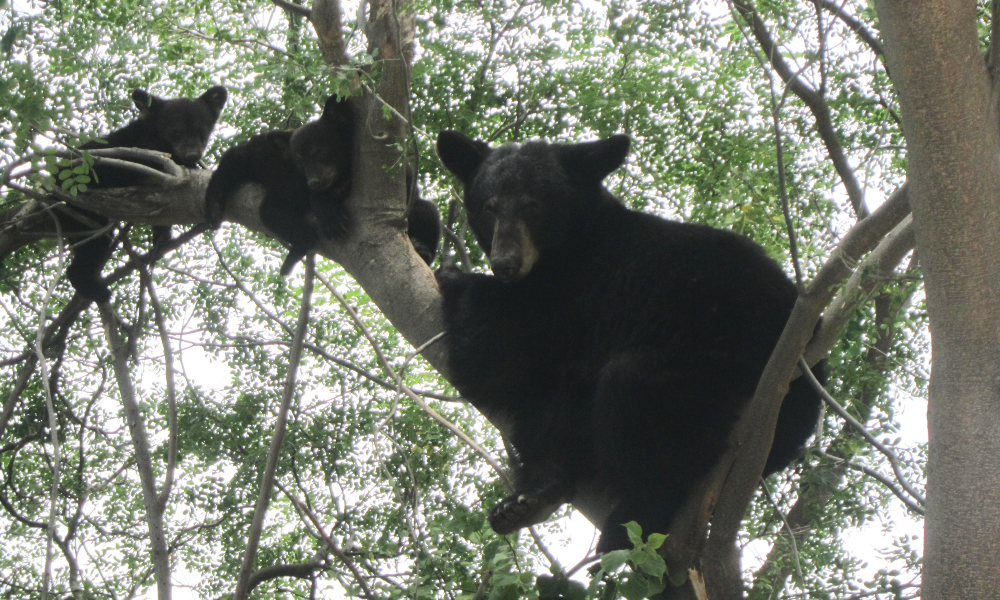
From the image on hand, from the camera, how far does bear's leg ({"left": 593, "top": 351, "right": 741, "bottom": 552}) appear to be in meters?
3.36

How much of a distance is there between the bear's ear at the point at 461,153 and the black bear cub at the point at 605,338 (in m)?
0.02

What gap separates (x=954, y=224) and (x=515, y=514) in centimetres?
217

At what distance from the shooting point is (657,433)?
11.2 ft

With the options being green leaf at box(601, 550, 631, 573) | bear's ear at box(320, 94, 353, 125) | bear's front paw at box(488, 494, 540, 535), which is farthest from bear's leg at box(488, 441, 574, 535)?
bear's ear at box(320, 94, 353, 125)

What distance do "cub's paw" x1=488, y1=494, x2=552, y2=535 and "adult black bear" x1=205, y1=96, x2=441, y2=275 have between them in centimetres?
146

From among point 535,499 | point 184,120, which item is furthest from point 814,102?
point 184,120

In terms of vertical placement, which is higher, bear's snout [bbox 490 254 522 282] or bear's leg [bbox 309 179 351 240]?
bear's leg [bbox 309 179 351 240]

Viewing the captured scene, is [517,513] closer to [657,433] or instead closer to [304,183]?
[657,433]

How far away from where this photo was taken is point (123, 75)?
539cm

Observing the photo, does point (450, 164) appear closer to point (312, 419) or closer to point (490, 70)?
point (490, 70)

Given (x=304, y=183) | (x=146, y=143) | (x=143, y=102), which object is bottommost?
(x=304, y=183)

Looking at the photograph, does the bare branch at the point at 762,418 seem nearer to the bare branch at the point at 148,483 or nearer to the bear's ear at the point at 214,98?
the bare branch at the point at 148,483

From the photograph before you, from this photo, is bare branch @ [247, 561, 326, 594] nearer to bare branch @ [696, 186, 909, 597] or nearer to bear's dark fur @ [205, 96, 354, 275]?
bear's dark fur @ [205, 96, 354, 275]

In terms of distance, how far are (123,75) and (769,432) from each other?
447 cm
